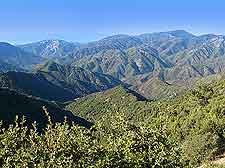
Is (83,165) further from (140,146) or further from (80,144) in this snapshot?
(140,146)

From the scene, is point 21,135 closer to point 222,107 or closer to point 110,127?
point 110,127

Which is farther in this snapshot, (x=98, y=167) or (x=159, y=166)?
(x=159, y=166)

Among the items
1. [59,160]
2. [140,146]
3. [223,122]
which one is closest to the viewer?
[59,160]

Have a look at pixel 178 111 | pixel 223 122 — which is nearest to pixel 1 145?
pixel 223 122

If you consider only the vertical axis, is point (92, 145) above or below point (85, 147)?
below

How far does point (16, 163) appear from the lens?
77.0 feet

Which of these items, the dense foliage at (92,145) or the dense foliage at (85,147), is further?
the dense foliage at (92,145)

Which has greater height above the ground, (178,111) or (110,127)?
(110,127)

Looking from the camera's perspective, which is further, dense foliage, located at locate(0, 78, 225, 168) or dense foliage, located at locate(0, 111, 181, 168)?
dense foliage, located at locate(0, 78, 225, 168)

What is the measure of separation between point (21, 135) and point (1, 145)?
1.23 metres

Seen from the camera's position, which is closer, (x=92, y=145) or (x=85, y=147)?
(x=85, y=147)

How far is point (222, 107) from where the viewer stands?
130m

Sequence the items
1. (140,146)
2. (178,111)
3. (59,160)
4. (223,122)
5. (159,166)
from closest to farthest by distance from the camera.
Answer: (59,160), (159,166), (140,146), (223,122), (178,111)

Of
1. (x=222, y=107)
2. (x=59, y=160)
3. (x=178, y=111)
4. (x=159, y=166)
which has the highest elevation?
(x=59, y=160)
